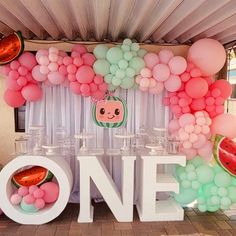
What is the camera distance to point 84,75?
11.9 feet

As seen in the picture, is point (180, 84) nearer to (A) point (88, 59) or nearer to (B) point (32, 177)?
(A) point (88, 59)

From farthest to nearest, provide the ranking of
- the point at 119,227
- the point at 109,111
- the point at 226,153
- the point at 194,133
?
the point at 109,111, the point at 194,133, the point at 226,153, the point at 119,227

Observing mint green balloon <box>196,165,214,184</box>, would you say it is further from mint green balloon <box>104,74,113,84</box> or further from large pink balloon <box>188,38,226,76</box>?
mint green balloon <box>104,74,113,84</box>

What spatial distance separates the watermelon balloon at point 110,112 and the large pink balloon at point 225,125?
4.45 ft

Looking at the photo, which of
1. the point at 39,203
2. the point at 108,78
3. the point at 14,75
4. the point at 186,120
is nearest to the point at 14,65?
the point at 14,75

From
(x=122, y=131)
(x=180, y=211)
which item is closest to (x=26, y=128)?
(x=122, y=131)

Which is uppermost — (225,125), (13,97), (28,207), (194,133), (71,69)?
(71,69)

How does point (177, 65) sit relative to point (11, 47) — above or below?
below

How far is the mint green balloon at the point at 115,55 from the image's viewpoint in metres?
3.64

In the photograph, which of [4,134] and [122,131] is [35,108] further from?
[122,131]

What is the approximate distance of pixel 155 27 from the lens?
3.52 metres

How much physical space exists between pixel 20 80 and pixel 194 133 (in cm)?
252

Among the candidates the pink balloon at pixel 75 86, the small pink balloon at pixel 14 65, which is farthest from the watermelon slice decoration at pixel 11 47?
the pink balloon at pixel 75 86

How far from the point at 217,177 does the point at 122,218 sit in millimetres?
1420
